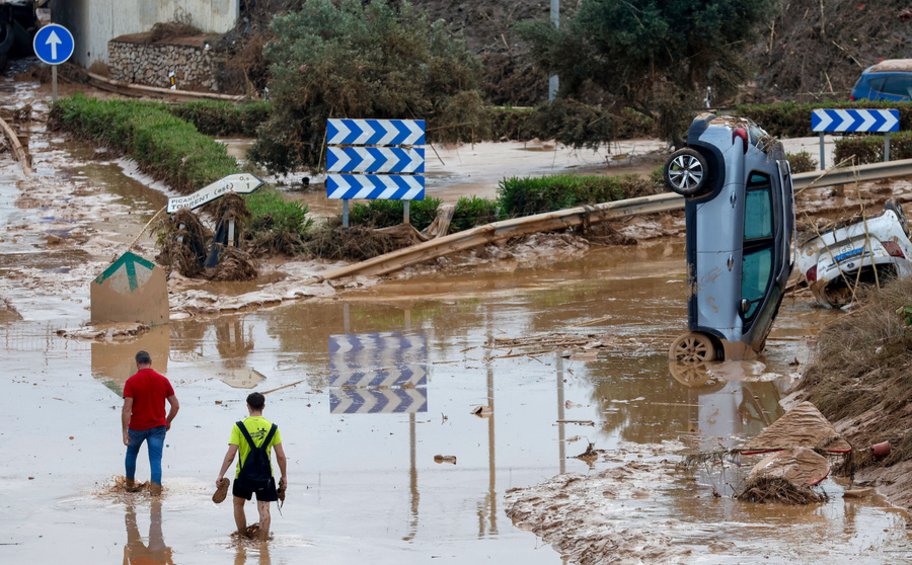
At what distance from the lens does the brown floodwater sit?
943 centimetres

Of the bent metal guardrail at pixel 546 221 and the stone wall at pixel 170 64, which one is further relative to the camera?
the stone wall at pixel 170 64

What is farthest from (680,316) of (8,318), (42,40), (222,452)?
(42,40)

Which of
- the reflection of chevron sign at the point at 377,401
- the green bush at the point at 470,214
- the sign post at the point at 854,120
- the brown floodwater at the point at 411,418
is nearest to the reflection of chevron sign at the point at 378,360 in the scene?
the brown floodwater at the point at 411,418

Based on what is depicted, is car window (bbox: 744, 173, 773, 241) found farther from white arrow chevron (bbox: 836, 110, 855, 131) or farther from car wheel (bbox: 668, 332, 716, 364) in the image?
white arrow chevron (bbox: 836, 110, 855, 131)

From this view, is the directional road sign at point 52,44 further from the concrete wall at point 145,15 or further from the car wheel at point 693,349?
the car wheel at point 693,349

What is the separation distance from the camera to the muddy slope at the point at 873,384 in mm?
10391

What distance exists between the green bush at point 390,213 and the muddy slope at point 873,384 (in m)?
8.73

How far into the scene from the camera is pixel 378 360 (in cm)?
1505

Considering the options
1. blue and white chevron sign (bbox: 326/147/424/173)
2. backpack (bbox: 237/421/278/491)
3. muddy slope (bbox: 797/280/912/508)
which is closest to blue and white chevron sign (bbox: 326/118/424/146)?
blue and white chevron sign (bbox: 326/147/424/173)

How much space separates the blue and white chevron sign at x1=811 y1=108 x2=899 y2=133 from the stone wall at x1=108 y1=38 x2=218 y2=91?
84.4 feet

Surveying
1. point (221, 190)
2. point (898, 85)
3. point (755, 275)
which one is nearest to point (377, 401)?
point (755, 275)

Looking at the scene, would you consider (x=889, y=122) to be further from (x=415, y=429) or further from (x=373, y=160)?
(x=415, y=429)

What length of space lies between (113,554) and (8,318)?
853 cm

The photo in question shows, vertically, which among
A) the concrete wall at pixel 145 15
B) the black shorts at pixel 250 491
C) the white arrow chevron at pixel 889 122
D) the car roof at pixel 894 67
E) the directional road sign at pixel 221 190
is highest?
the concrete wall at pixel 145 15
